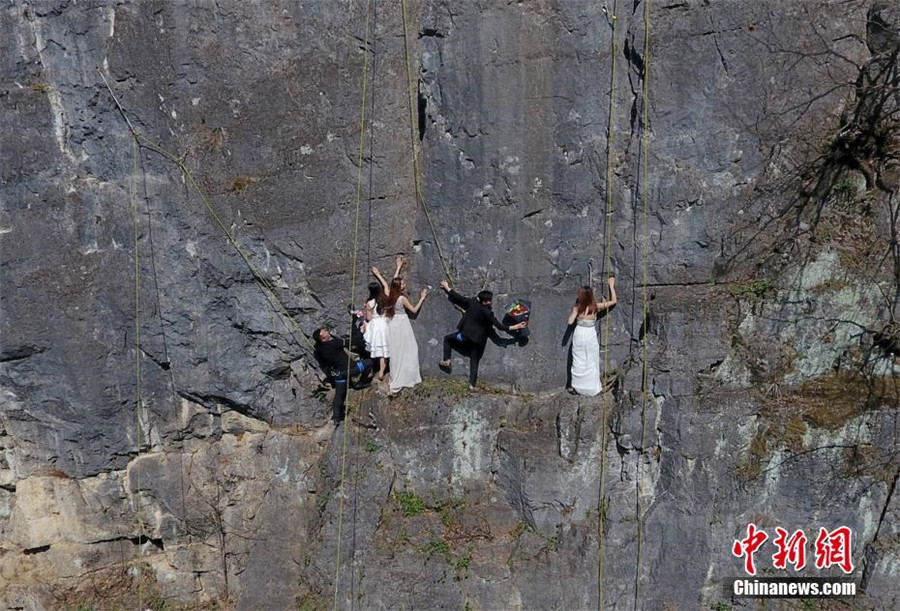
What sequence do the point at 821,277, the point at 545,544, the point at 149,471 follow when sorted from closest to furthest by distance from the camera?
the point at 821,277
the point at 545,544
the point at 149,471

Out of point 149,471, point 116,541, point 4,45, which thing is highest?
point 4,45

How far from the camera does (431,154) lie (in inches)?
335

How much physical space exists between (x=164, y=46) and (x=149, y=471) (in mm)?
4929

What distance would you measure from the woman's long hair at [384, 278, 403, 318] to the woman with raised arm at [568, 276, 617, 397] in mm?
1954

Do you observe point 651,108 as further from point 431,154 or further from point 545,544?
point 545,544

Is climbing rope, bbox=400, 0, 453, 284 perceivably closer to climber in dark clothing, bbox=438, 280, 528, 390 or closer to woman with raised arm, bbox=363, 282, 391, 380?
climber in dark clothing, bbox=438, 280, 528, 390

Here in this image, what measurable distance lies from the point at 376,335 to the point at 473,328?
1172mm

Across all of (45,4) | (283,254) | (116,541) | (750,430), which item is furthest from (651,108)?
(116,541)
